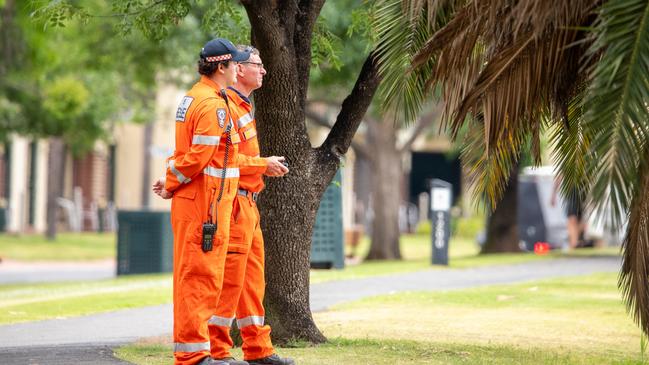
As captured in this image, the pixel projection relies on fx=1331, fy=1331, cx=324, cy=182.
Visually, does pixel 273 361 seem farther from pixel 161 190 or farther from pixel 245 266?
pixel 161 190

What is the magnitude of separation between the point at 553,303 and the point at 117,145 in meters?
36.9

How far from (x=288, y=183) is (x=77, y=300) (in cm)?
650

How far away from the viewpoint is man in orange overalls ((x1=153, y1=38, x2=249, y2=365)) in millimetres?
7492

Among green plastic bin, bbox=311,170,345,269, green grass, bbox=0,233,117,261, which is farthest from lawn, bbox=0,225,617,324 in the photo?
green grass, bbox=0,233,117,261

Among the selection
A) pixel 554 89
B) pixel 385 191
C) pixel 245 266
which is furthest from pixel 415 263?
pixel 245 266

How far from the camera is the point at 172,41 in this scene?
2473 cm

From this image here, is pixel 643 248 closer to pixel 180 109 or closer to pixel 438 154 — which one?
pixel 180 109

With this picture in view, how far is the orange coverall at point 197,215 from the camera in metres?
7.50

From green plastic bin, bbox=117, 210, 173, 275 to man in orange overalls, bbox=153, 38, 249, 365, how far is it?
15.3 m

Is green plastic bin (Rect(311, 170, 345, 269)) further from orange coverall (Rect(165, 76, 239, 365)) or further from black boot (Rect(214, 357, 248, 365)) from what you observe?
orange coverall (Rect(165, 76, 239, 365))

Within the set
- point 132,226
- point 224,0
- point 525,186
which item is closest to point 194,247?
point 224,0

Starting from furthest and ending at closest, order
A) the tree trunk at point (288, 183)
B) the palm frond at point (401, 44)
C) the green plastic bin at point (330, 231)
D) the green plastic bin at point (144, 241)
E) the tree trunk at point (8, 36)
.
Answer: the tree trunk at point (8, 36)
the green plastic bin at point (144, 241)
the green plastic bin at point (330, 231)
the tree trunk at point (288, 183)
the palm frond at point (401, 44)

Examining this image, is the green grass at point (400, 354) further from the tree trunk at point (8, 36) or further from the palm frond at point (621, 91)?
the tree trunk at point (8, 36)

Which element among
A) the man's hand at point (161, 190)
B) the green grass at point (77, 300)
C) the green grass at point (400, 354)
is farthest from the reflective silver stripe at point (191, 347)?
the green grass at point (77, 300)
